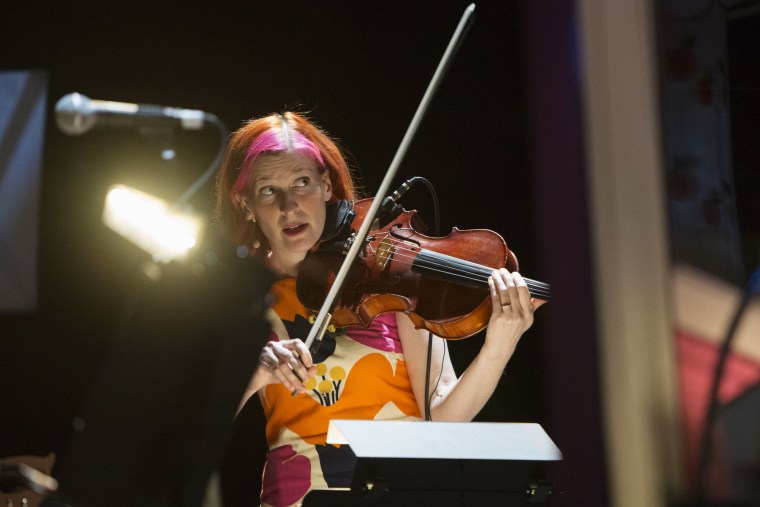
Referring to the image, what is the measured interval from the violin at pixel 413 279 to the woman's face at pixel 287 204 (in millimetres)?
64

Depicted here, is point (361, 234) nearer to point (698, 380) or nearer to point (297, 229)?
point (297, 229)

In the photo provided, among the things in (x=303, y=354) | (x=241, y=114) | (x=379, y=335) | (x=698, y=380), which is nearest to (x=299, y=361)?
(x=303, y=354)

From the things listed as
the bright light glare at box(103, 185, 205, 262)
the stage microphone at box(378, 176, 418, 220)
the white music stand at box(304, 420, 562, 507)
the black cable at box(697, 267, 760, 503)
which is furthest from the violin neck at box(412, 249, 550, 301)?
the black cable at box(697, 267, 760, 503)

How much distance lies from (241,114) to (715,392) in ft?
7.62

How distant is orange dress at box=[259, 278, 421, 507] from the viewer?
1.83 metres

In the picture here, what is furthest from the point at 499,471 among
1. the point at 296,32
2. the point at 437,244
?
the point at 296,32

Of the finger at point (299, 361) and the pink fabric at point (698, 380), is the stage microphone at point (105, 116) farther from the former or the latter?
the pink fabric at point (698, 380)

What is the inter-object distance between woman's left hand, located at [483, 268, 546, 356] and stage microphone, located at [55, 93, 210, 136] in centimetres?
92

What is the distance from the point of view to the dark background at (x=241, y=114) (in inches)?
94.9

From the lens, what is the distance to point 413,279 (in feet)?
6.49

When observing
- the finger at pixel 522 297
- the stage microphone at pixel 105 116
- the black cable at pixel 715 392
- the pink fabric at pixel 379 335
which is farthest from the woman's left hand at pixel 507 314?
the black cable at pixel 715 392

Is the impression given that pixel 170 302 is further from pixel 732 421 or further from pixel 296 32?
pixel 296 32

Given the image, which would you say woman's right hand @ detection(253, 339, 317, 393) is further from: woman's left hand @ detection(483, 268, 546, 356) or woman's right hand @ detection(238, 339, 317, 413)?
woman's left hand @ detection(483, 268, 546, 356)

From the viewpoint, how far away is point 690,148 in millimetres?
482
